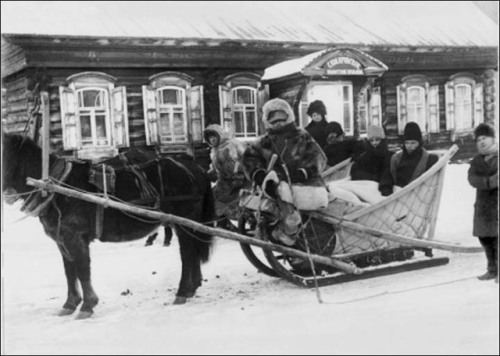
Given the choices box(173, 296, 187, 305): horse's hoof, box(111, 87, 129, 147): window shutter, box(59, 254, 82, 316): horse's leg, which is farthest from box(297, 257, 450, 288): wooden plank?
box(111, 87, 129, 147): window shutter

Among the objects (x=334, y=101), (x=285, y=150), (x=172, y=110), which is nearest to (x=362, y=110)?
(x=334, y=101)

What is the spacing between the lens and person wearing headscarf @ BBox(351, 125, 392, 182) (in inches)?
187

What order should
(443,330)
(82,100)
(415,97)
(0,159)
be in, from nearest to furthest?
(443,330)
(0,159)
(82,100)
(415,97)

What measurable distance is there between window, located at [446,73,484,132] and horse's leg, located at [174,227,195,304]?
2.68 m

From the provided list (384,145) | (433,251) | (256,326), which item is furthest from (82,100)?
(433,251)

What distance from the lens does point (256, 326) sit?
11.2ft

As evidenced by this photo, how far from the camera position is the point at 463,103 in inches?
191

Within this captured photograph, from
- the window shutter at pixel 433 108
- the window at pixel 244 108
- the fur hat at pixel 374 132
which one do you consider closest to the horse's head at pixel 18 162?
the window at pixel 244 108

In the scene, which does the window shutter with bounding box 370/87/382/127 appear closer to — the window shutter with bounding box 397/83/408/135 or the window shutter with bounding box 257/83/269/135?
the window shutter with bounding box 397/83/408/135

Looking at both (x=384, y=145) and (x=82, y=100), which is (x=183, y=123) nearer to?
(x=82, y=100)

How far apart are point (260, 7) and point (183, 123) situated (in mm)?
1189

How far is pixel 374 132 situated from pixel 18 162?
9.69 ft

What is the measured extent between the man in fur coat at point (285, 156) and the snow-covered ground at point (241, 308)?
2.12 feet

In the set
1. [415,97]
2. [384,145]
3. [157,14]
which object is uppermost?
[157,14]
